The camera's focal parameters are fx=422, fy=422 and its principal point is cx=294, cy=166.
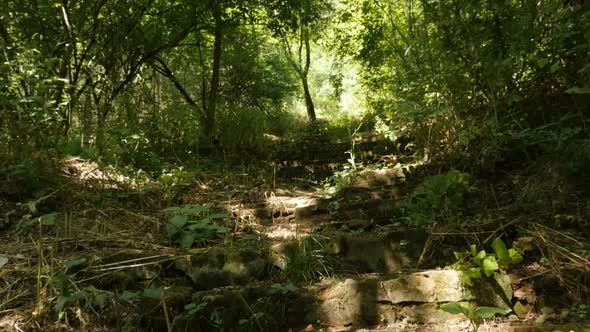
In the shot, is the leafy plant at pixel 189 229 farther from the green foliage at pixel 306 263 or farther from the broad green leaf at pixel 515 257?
the broad green leaf at pixel 515 257

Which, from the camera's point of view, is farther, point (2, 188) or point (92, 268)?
point (2, 188)

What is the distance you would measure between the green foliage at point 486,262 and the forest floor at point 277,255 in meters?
0.03

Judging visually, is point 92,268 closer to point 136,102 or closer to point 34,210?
point 34,210

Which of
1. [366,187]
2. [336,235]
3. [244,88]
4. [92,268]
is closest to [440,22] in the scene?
[366,187]

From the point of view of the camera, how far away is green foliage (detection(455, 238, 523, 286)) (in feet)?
7.22

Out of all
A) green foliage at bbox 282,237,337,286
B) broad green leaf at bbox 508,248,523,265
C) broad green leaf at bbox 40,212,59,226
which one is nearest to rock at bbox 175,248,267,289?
green foliage at bbox 282,237,337,286

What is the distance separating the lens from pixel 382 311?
2295 mm

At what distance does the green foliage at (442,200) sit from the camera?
306 cm

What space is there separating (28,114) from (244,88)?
20.5 ft

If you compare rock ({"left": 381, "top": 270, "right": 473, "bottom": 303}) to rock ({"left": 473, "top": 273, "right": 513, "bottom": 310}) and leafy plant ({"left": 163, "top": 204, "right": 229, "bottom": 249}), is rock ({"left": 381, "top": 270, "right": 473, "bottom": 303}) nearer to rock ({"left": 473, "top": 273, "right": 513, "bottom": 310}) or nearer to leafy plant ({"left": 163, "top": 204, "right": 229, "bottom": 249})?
rock ({"left": 473, "top": 273, "right": 513, "bottom": 310})

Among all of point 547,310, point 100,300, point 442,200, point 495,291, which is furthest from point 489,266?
point 100,300

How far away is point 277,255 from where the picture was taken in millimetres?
2768

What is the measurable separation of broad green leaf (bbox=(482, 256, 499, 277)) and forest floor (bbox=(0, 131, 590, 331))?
11 centimetres

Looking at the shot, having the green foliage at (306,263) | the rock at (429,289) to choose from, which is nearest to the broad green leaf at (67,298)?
the green foliage at (306,263)
